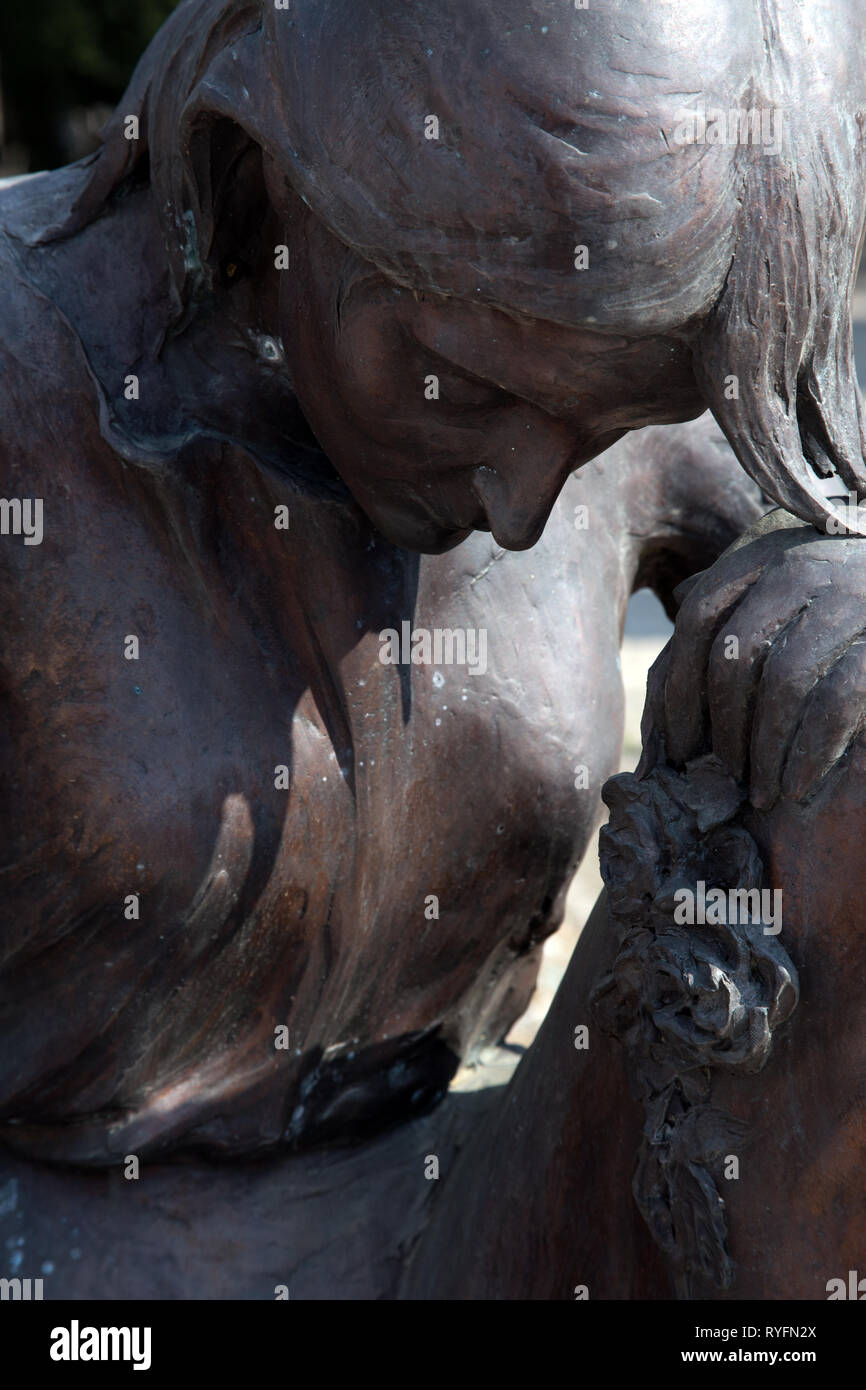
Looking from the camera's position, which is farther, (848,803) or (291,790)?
(291,790)

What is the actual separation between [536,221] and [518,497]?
0.21 metres

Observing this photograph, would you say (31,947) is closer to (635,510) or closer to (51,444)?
(51,444)

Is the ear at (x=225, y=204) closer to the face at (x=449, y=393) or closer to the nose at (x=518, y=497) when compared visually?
the face at (x=449, y=393)

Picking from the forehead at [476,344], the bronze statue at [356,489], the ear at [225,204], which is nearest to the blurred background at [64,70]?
the bronze statue at [356,489]

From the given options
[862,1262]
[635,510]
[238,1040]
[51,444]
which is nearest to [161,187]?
[51,444]

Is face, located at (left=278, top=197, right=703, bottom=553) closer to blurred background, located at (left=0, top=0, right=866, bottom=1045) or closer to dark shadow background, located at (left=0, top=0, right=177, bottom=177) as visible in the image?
blurred background, located at (left=0, top=0, right=866, bottom=1045)

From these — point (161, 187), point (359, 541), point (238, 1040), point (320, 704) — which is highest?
point (161, 187)

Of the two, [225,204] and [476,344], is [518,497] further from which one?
[225,204]

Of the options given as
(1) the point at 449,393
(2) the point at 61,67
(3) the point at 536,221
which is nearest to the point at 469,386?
(1) the point at 449,393

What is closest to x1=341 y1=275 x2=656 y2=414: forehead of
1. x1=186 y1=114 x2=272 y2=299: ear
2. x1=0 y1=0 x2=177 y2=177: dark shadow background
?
x1=186 y1=114 x2=272 y2=299: ear

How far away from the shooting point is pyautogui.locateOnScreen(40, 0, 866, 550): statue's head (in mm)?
803

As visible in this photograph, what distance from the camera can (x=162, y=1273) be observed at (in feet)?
4.07

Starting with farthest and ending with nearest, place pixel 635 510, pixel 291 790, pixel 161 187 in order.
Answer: pixel 635 510 < pixel 291 790 < pixel 161 187

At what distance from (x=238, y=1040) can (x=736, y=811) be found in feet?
1.56
